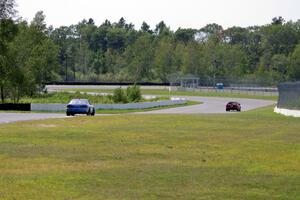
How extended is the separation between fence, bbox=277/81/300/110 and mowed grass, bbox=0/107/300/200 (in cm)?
2172

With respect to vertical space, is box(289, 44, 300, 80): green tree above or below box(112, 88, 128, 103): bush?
above

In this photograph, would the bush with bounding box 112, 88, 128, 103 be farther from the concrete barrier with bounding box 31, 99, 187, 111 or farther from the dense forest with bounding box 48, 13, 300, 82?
the dense forest with bounding box 48, 13, 300, 82

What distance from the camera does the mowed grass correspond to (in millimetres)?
13352

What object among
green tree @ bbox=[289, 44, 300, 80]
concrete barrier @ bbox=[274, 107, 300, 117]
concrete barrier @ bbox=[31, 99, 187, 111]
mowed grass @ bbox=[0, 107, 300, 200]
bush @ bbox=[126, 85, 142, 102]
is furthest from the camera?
green tree @ bbox=[289, 44, 300, 80]

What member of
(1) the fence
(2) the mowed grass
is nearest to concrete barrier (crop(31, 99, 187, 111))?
(1) the fence

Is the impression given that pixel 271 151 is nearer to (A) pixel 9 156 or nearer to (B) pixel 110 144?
(B) pixel 110 144

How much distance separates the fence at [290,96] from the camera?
170 feet

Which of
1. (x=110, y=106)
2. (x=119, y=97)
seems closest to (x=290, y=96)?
(x=110, y=106)

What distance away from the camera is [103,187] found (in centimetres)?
1381

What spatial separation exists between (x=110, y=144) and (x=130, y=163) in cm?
598

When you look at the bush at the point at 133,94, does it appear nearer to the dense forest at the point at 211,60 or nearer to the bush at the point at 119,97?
the bush at the point at 119,97

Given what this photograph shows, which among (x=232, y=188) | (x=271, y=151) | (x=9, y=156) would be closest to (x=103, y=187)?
(x=232, y=188)

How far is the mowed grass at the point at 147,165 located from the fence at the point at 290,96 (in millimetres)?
21724

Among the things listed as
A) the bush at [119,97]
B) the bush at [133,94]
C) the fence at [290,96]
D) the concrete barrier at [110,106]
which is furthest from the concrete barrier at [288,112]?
the bush at [133,94]
